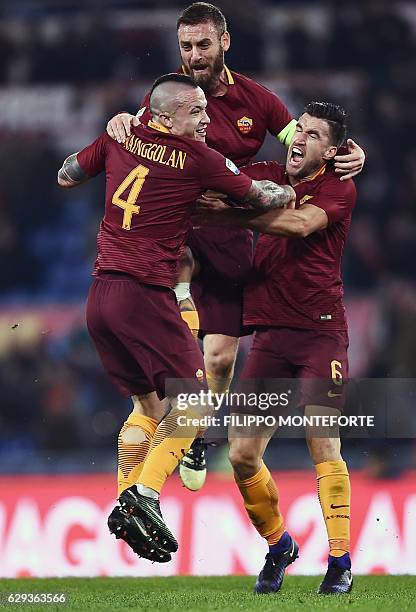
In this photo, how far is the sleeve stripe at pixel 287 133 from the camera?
21.4 ft

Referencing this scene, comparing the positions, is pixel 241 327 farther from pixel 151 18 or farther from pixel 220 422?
pixel 151 18

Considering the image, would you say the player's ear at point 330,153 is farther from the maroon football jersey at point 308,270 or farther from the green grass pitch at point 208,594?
the green grass pitch at point 208,594

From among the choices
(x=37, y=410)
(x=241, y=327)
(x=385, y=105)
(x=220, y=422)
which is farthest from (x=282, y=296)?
(x=385, y=105)

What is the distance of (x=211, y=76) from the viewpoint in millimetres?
6395

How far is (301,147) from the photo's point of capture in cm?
617

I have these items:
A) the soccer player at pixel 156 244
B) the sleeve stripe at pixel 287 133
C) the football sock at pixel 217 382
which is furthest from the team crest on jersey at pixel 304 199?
the football sock at pixel 217 382

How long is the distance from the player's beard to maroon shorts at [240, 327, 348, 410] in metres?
1.33

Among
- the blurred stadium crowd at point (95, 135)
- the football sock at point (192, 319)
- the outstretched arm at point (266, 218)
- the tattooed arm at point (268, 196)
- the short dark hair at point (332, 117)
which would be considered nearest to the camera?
the tattooed arm at point (268, 196)

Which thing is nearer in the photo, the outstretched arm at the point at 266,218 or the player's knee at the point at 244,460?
the outstretched arm at the point at 266,218

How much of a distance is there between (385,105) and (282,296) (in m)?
7.35

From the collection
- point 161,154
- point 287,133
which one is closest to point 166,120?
point 161,154

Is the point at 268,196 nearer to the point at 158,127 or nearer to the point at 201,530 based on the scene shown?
the point at 158,127

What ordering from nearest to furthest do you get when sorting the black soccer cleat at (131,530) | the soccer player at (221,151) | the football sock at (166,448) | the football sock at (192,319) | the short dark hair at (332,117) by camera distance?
1. the black soccer cleat at (131,530)
2. the football sock at (166,448)
3. the short dark hair at (332,117)
4. the soccer player at (221,151)
5. the football sock at (192,319)

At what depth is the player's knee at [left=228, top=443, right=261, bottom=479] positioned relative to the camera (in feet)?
20.4
